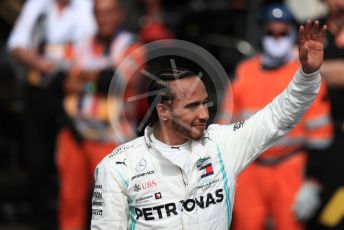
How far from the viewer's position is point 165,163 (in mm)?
4613

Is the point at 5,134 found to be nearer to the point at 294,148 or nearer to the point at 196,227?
the point at 294,148

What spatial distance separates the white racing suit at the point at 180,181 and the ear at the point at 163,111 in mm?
123

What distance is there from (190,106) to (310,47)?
1.77 feet

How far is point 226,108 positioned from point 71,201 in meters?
2.95

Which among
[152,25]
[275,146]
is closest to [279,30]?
[275,146]

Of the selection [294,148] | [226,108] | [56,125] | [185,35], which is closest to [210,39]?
[185,35]

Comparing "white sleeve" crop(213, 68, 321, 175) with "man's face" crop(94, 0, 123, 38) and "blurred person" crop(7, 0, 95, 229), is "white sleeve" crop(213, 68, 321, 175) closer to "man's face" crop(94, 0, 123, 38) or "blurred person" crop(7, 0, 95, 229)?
"man's face" crop(94, 0, 123, 38)

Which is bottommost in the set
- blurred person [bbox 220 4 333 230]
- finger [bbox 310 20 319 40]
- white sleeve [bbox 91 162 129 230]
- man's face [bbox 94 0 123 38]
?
white sleeve [bbox 91 162 129 230]

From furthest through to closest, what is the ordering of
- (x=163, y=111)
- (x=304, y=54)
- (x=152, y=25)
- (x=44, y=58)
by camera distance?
(x=152, y=25)
(x=44, y=58)
(x=163, y=111)
(x=304, y=54)

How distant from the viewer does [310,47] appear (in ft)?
14.6

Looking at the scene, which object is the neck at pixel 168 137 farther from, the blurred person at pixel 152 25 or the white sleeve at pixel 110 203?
the blurred person at pixel 152 25

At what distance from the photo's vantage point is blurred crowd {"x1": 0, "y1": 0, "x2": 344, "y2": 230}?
7059 mm

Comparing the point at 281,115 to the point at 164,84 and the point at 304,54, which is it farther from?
the point at 164,84

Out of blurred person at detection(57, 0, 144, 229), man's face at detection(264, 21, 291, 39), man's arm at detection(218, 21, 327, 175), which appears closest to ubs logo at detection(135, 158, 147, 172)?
man's arm at detection(218, 21, 327, 175)
